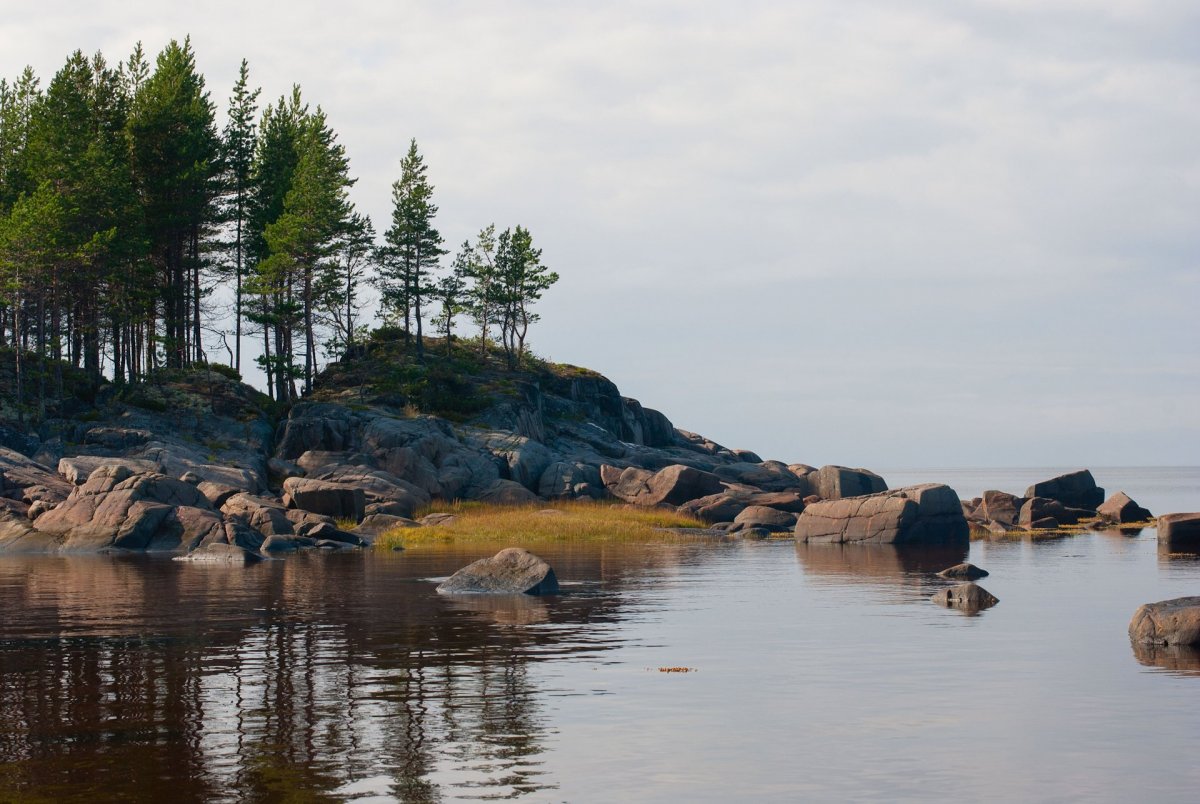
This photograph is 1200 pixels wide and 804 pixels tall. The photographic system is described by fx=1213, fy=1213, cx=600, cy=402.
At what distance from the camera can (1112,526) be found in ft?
234

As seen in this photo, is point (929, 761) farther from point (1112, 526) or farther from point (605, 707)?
point (1112, 526)

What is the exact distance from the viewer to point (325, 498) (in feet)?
205

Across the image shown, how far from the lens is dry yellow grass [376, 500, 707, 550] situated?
185 feet

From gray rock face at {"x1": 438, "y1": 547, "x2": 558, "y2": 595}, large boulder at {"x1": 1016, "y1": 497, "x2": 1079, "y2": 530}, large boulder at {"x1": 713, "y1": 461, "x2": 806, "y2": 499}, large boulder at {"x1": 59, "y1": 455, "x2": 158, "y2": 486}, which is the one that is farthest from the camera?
large boulder at {"x1": 713, "y1": 461, "x2": 806, "y2": 499}

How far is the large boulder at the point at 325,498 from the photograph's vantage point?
6240 centimetres

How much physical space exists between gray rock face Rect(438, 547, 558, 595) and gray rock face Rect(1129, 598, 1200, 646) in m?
15.0

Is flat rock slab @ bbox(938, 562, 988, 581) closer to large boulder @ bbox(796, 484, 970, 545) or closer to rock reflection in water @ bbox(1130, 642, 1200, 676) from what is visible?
rock reflection in water @ bbox(1130, 642, 1200, 676)

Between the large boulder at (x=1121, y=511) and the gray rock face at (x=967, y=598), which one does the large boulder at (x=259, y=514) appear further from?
the large boulder at (x=1121, y=511)

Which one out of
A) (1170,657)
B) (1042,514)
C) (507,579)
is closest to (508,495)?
(1042,514)

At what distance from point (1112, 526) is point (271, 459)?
49.7m

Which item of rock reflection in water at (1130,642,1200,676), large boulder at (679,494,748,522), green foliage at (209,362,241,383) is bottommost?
rock reflection in water at (1130,642,1200,676)

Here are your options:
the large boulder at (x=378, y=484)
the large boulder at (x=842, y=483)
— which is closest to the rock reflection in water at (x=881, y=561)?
the large boulder at (x=842, y=483)

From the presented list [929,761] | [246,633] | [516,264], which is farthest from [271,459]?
[929,761]

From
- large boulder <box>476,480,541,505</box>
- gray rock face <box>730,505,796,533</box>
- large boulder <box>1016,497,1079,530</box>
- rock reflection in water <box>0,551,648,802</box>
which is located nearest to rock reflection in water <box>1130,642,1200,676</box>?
rock reflection in water <box>0,551,648,802</box>
